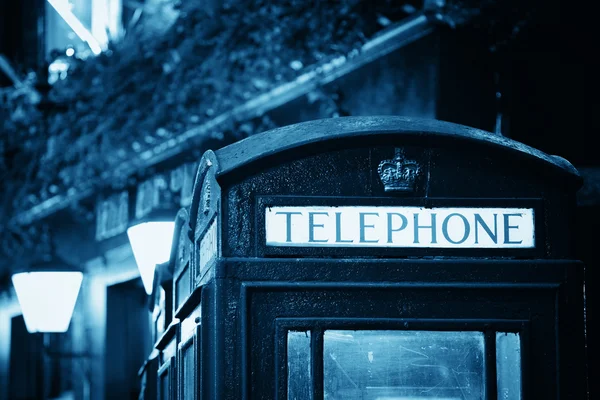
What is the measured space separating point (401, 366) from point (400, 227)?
0.40m

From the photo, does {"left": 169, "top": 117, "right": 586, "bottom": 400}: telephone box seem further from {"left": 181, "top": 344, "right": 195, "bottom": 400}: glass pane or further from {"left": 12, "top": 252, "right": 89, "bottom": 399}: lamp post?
{"left": 12, "top": 252, "right": 89, "bottom": 399}: lamp post

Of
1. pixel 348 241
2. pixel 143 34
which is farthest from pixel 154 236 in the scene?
pixel 143 34

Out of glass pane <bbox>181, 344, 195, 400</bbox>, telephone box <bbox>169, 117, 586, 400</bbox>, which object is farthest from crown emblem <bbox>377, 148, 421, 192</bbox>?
glass pane <bbox>181, 344, 195, 400</bbox>

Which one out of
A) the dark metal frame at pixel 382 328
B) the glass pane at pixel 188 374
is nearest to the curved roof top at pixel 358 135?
the dark metal frame at pixel 382 328

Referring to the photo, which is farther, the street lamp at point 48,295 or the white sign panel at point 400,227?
the street lamp at point 48,295

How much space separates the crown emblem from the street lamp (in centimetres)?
437

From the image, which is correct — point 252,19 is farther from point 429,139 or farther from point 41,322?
point 429,139

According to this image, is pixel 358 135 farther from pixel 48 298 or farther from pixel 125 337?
pixel 125 337

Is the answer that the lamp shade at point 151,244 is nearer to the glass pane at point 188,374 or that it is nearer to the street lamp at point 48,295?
the street lamp at point 48,295

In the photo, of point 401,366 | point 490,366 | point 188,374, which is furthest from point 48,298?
point 490,366

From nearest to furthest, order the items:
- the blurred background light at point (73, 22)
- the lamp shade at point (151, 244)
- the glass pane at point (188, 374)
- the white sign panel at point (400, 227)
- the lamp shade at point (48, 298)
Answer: the white sign panel at point (400, 227) → the glass pane at point (188, 374) → the lamp shade at point (151, 244) → the lamp shade at point (48, 298) → the blurred background light at point (73, 22)

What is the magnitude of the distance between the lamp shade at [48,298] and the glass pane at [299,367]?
4290 mm

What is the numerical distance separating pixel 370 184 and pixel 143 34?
8144 millimetres

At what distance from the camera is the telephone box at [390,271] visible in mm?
2785
